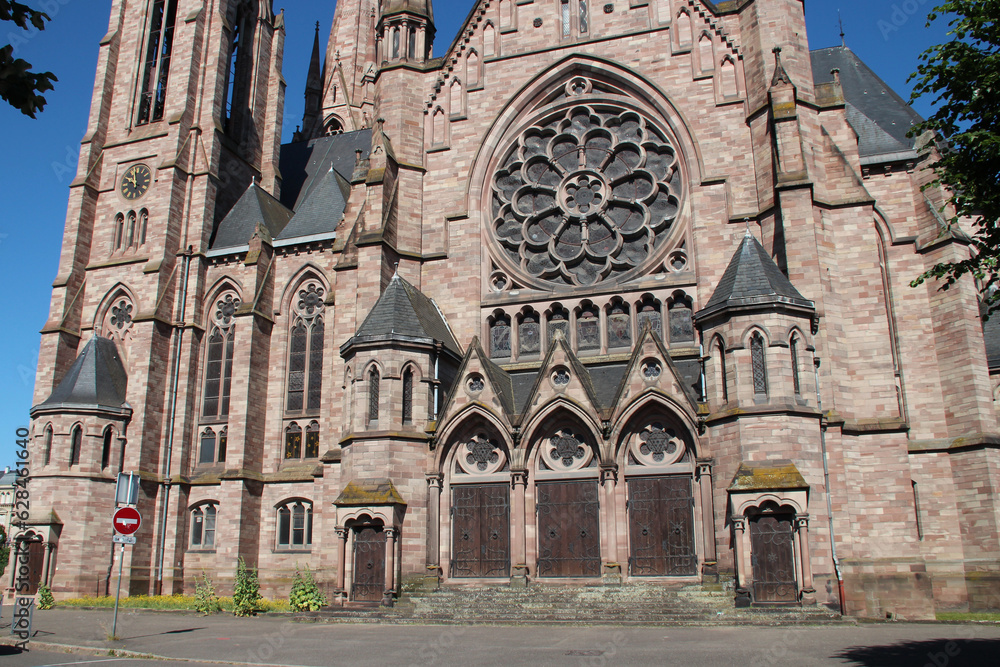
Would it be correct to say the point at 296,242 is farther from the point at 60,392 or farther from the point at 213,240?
the point at 60,392

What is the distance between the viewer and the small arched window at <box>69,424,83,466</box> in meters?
26.1

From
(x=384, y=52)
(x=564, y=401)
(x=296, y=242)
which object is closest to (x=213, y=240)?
(x=296, y=242)

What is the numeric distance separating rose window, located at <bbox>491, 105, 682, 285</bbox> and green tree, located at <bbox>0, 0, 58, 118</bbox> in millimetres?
16598

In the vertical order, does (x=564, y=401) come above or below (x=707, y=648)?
above

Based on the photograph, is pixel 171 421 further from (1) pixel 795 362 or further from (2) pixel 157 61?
(1) pixel 795 362

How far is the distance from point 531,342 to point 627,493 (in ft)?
17.3

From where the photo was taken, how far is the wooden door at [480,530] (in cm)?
1922

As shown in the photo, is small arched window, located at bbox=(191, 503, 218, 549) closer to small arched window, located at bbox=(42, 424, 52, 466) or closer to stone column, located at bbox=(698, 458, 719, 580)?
small arched window, located at bbox=(42, 424, 52, 466)

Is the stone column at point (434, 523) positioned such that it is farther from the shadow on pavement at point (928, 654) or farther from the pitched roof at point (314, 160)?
the pitched roof at point (314, 160)

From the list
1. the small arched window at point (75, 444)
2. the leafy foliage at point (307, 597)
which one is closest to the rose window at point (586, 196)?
the leafy foliage at point (307, 597)

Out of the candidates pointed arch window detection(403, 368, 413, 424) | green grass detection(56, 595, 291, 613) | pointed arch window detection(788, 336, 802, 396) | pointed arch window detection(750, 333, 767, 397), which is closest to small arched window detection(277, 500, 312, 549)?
green grass detection(56, 595, 291, 613)

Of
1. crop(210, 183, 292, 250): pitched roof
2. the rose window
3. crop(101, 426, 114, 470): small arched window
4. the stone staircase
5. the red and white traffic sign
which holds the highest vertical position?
crop(210, 183, 292, 250): pitched roof

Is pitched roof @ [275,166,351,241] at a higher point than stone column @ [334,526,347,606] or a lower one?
higher

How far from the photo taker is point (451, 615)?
55.5 feet
